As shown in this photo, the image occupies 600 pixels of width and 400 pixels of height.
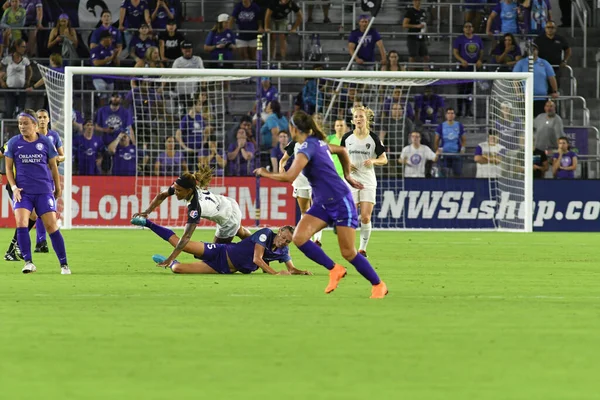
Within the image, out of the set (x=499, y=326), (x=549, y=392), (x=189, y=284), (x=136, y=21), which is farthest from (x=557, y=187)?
(x=549, y=392)

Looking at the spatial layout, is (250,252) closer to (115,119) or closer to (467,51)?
(115,119)

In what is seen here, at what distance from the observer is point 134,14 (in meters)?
30.6

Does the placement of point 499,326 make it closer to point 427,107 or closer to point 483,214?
point 483,214

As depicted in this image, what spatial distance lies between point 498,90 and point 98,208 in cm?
956

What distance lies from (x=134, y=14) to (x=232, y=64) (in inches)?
112

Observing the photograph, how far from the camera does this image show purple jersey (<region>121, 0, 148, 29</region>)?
30.6m

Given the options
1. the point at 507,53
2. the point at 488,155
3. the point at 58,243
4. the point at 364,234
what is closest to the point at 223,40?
the point at 507,53

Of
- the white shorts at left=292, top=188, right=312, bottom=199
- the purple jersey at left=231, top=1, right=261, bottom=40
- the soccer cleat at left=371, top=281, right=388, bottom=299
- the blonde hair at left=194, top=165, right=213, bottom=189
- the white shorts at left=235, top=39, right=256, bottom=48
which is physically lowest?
the soccer cleat at left=371, top=281, right=388, bottom=299

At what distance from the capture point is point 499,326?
9.24m

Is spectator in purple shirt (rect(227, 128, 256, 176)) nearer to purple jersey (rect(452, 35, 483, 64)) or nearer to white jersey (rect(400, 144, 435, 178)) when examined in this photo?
white jersey (rect(400, 144, 435, 178))

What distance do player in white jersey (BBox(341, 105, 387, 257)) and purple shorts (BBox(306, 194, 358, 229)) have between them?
562 cm

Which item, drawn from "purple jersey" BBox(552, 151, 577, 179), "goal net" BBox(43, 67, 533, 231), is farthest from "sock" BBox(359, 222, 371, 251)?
"purple jersey" BBox(552, 151, 577, 179)

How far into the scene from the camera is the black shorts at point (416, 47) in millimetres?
30900

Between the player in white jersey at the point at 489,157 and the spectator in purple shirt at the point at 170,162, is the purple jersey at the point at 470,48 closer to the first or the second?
the player in white jersey at the point at 489,157
